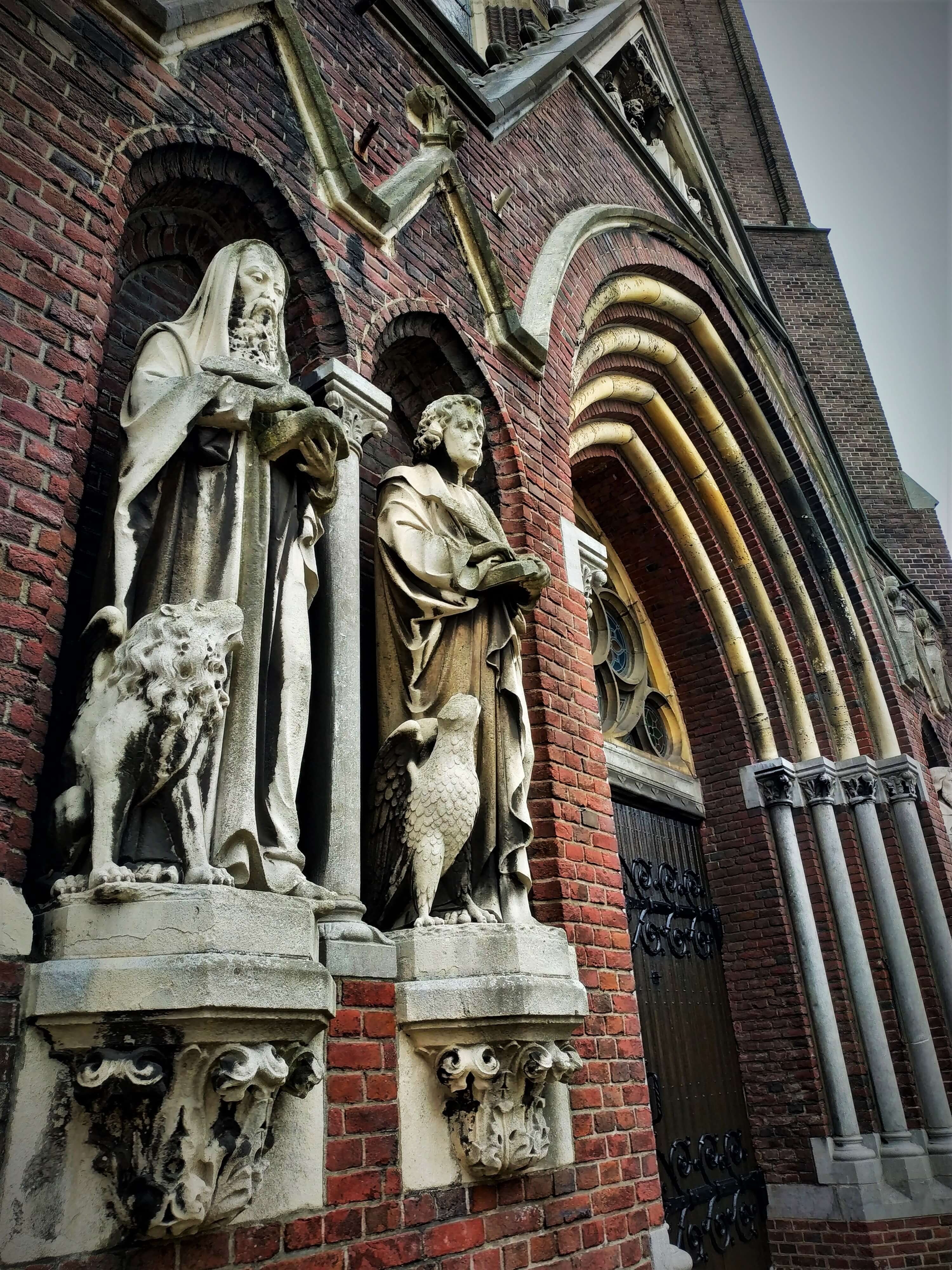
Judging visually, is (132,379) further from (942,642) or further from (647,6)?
(942,642)

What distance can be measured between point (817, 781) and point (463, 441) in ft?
17.4

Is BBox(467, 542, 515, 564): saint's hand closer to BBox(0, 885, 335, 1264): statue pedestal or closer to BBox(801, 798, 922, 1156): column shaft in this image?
BBox(0, 885, 335, 1264): statue pedestal

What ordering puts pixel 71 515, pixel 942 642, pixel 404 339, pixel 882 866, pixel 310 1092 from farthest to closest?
1. pixel 942 642
2. pixel 882 866
3. pixel 404 339
4. pixel 71 515
5. pixel 310 1092

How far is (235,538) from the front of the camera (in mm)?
2709

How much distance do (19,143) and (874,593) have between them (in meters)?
8.39

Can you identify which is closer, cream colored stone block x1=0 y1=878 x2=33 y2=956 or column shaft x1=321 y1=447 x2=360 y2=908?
cream colored stone block x1=0 y1=878 x2=33 y2=956

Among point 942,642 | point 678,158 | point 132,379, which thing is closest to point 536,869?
point 132,379

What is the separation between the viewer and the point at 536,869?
158 inches

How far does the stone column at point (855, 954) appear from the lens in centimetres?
697

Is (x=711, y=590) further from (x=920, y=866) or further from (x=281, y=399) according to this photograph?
(x=281, y=399)

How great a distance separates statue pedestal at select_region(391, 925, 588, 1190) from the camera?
299 cm

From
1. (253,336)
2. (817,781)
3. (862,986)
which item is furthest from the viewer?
(817,781)

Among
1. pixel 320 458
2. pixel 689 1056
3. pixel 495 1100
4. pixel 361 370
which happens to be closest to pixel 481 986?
pixel 495 1100

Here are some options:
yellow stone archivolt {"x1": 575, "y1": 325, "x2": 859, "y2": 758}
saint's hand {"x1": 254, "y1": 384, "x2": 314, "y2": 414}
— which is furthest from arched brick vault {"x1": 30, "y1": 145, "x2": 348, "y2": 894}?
yellow stone archivolt {"x1": 575, "y1": 325, "x2": 859, "y2": 758}
